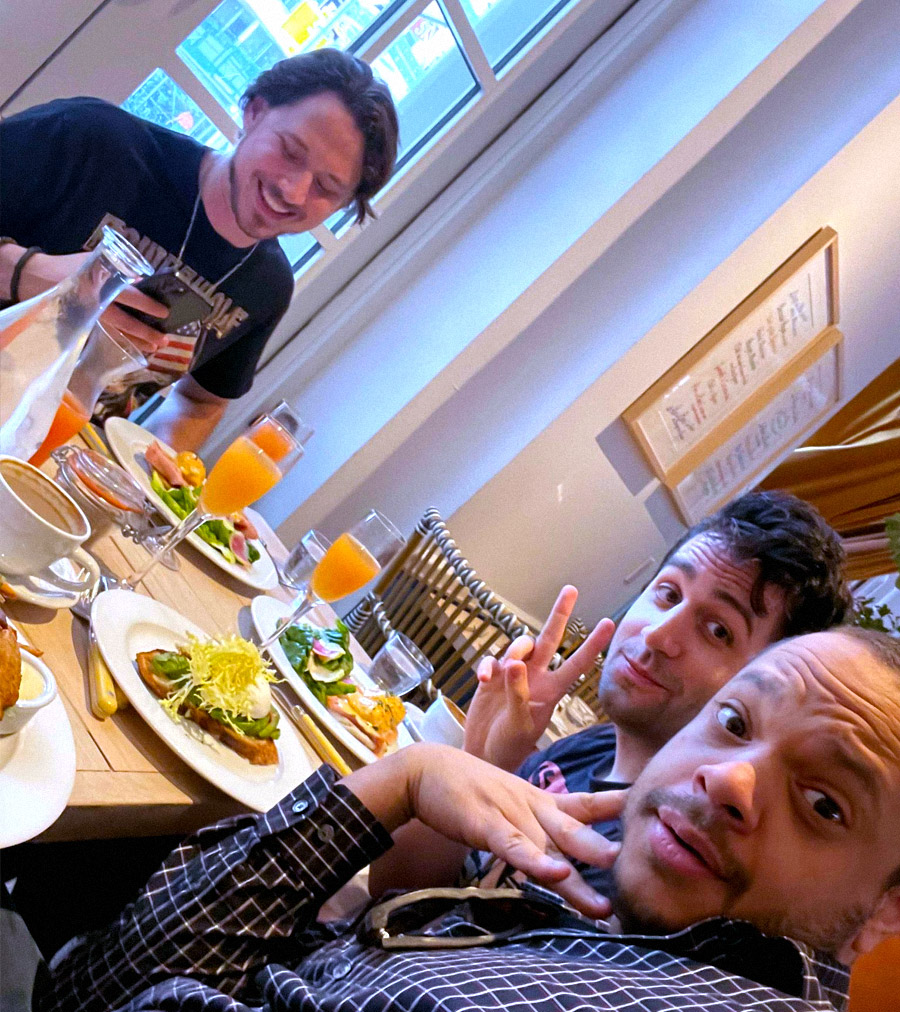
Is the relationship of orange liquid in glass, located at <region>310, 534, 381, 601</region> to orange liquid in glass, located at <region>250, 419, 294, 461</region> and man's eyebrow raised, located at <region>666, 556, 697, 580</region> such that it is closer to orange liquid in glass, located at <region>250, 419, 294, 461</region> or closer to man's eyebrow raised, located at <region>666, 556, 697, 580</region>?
orange liquid in glass, located at <region>250, 419, 294, 461</region>

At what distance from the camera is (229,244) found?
6.39 feet

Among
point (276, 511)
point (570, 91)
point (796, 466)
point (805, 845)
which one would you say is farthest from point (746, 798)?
point (796, 466)

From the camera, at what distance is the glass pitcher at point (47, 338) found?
0.96 m

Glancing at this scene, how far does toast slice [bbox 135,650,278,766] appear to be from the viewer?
954mm

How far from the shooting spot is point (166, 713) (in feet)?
3.07

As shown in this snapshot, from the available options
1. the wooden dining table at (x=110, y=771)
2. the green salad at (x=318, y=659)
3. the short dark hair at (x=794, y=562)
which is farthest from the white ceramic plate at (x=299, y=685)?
the short dark hair at (x=794, y=562)

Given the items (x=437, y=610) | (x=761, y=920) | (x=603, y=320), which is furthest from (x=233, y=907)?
(x=603, y=320)

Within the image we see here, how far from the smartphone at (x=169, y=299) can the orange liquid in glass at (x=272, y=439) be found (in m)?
0.33

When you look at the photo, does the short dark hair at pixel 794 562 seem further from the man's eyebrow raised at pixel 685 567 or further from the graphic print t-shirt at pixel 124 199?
the graphic print t-shirt at pixel 124 199

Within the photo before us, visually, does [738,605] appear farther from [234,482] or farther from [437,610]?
[437,610]

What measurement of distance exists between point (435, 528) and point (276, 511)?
629 mm

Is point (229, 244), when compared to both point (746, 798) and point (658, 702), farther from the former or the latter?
point (746, 798)

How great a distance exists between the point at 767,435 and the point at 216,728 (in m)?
3.44

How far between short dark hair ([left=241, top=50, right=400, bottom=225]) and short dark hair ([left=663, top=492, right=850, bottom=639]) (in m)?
1.09
